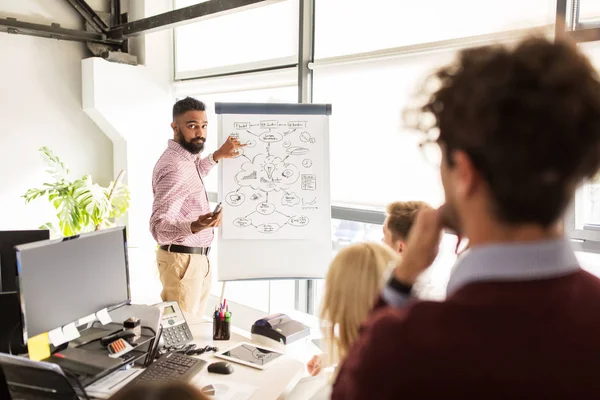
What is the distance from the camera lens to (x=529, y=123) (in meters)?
0.56

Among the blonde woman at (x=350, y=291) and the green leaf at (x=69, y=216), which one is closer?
the blonde woman at (x=350, y=291)

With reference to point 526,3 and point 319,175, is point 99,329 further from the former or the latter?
point 526,3

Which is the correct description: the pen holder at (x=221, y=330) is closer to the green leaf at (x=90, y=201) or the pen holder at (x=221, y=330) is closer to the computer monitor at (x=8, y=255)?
the computer monitor at (x=8, y=255)

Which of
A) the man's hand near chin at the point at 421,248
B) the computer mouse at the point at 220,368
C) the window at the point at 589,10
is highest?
the window at the point at 589,10

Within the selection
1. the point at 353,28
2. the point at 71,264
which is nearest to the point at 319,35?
the point at 353,28

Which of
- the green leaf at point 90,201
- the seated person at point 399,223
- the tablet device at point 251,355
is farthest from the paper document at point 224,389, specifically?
the green leaf at point 90,201

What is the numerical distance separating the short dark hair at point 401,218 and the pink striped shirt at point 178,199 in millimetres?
1157

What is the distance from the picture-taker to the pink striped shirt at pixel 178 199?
2.75 m

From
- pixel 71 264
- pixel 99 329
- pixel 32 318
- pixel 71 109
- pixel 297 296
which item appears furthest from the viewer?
pixel 71 109

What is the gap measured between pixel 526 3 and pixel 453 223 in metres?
2.21

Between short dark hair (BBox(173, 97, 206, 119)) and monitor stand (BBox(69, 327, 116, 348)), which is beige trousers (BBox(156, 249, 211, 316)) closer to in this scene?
short dark hair (BBox(173, 97, 206, 119))

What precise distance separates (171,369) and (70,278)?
46cm

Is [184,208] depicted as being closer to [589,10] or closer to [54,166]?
[54,166]

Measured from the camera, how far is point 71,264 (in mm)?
1683
